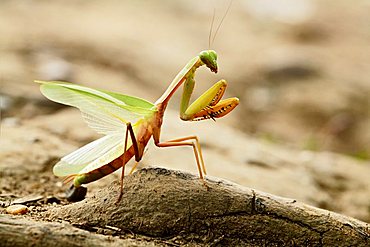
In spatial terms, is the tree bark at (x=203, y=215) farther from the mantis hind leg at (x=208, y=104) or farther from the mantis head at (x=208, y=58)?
the mantis head at (x=208, y=58)

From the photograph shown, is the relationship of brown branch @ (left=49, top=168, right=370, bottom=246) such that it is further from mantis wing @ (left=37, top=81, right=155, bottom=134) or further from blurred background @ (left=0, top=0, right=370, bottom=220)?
blurred background @ (left=0, top=0, right=370, bottom=220)

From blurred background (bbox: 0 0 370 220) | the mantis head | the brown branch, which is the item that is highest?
Result: the mantis head

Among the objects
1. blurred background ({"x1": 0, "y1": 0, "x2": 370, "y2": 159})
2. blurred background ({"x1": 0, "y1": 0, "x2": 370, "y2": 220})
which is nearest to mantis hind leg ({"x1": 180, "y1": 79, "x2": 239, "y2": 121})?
blurred background ({"x1": 0, "y1": 0, "x2": 370, "y2": 220})

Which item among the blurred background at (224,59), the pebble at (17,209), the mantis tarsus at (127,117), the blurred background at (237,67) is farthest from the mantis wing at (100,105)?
the blurred background at (224,59)

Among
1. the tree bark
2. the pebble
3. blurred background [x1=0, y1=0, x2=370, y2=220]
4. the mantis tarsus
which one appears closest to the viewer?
the tree bark

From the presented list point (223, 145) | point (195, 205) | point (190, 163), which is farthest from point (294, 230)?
point (223, 145)

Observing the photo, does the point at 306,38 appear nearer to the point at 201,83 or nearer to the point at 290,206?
the point at 201,83
